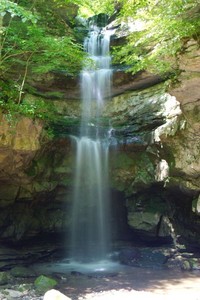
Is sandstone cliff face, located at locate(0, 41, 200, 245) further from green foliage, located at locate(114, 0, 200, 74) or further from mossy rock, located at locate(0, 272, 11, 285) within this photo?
mossy rock, located at locate(0, 272, 11, 285)

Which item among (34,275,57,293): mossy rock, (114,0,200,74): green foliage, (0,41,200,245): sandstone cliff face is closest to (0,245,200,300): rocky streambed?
Result: (34,275,57,293): mossy rock

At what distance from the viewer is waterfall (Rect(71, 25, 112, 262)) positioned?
1346 cm

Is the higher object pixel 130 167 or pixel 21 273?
pixel 130 167

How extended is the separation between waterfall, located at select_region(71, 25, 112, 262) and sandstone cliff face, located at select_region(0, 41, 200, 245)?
356mm

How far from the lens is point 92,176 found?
44.7ft

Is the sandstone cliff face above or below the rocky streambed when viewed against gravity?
above

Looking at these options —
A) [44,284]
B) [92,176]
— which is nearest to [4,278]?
[44,284]

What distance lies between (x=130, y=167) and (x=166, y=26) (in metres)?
6.90

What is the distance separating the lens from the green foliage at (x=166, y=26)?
7648 mm

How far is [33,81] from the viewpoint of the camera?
1416cm

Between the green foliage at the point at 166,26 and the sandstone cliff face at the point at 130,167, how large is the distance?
2.47 meters

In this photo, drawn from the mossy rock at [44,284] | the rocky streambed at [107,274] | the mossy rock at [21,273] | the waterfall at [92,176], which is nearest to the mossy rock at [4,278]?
the rocky streambed at [107,274]

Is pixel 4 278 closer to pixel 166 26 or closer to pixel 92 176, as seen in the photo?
pixel 92 176

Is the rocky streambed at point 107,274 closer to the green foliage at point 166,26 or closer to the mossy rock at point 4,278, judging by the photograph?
the mossy rock at point 4,278
